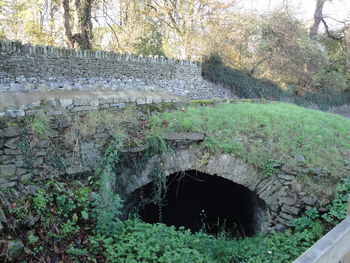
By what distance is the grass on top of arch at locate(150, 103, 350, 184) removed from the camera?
570 cm

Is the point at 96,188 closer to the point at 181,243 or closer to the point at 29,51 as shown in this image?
the point at 181,243

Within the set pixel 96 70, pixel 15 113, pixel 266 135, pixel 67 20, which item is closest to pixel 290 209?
pixel 266 135

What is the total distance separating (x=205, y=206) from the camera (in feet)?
27.9

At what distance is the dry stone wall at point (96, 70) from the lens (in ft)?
32.4

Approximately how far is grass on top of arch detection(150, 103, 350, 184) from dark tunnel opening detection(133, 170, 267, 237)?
53.4 inches

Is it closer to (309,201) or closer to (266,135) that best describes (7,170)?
(309,201)

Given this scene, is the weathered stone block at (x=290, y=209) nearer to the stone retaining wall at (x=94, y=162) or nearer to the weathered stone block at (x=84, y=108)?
the stone retaining wall at (x=94, y=162)

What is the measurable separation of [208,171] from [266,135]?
69.6 inches

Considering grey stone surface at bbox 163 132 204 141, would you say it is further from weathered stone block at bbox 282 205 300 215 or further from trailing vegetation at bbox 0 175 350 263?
weathered stone block at bbox 282 205 300 215

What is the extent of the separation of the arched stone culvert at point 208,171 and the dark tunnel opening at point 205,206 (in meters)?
0.97

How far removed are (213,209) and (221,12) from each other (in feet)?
41.6

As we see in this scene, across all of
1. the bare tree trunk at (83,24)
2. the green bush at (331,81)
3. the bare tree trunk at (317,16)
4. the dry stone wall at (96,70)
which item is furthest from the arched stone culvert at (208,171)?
the bare tree trunk at (317,16)

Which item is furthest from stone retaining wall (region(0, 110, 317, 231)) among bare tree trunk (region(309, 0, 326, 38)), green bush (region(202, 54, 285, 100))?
bare tree trunk (region(309, 0, 326, 38))

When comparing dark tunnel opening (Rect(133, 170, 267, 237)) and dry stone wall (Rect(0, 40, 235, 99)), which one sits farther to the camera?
dry stone wall (Rect(0, 40, 235, 99))
